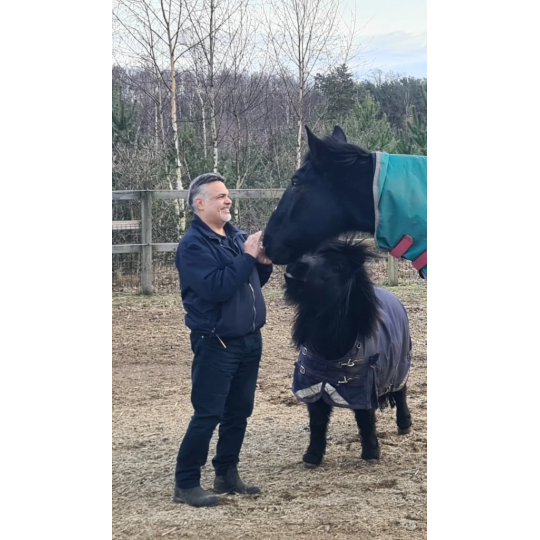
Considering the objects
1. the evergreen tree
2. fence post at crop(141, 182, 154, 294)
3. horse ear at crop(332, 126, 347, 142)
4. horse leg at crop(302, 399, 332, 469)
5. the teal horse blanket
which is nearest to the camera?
the teal horse blanket

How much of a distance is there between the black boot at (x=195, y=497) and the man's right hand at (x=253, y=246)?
3.68 ft

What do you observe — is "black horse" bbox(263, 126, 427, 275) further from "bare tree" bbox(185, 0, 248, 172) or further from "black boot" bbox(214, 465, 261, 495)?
"bare tree" bbox(185, 0, 248, 172)

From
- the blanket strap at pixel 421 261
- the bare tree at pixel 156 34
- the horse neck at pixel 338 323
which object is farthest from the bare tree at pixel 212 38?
the blanket strap at pixel 421 261

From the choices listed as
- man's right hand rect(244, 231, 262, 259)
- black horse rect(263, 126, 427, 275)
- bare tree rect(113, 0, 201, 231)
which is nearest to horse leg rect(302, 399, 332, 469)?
black horse rect(263, 126, 427, 275)

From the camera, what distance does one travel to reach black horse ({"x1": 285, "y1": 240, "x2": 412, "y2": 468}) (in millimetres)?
3656

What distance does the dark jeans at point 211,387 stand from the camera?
325 centimetres

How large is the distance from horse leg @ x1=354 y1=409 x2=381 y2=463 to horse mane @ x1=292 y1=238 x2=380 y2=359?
395mm

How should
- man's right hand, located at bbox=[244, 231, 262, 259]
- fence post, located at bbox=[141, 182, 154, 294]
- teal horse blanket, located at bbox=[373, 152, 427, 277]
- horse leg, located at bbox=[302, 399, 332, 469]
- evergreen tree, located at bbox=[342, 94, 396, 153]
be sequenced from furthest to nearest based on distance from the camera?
fence post, located at bbox=[141, 182, 154, 294], evergreen tree, located at bbox=[342, 94, 396, 153], horse leg, located at bbox=[302, 399, 332, 469], man's right hand, located at bbox=[244, 231, 262, 259], teal horse blanket, located at bbox=[373, 152, 427, 277]

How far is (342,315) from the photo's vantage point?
3693mm

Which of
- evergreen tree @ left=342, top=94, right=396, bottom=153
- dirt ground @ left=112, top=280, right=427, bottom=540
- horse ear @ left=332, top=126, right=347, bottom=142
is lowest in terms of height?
dirt ground @ left=112, top=280, right=427, bottom=540

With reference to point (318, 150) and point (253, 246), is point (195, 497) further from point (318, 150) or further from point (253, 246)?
point (318, 150)
